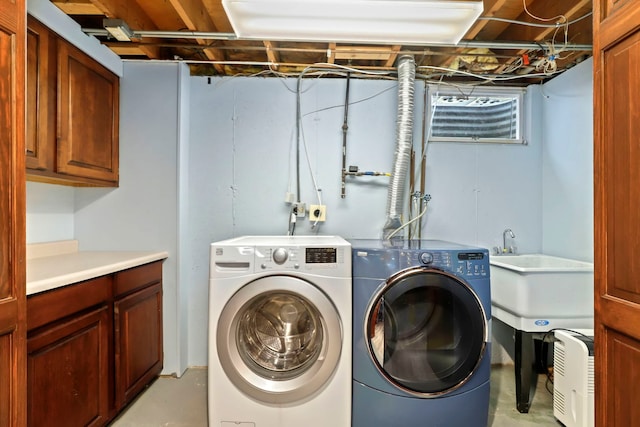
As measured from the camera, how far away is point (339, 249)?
165 cm

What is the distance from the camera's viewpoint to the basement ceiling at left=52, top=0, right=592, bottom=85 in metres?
1.86

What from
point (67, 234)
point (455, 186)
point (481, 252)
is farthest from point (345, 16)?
point (67, 234)

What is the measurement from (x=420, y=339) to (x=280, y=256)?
0.79 m

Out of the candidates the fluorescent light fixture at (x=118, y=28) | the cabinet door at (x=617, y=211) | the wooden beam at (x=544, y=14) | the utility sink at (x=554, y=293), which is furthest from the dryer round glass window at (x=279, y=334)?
the wooden beam at (x=544, y=14)

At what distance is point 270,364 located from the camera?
65.7 inches

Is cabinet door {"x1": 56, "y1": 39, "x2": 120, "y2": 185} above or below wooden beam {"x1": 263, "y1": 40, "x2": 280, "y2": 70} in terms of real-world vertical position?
below

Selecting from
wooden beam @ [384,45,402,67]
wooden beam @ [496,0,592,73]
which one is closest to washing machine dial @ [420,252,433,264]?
wooden beam @ [384,45,402,67]

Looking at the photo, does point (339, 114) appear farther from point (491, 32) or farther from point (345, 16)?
point (491, 32)

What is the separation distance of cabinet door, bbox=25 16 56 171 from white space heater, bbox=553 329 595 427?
2.77 metres

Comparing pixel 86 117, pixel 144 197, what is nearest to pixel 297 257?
pixel 144 197

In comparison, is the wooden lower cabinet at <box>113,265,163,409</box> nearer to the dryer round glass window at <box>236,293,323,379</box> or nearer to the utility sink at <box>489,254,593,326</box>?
the dryer round glass window at <box>236,293,323,379</box>

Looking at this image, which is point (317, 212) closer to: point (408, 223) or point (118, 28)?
point (408, 223)

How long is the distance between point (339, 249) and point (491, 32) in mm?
1764

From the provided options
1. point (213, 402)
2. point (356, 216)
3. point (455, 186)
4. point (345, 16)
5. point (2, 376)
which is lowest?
point (213, 402)
